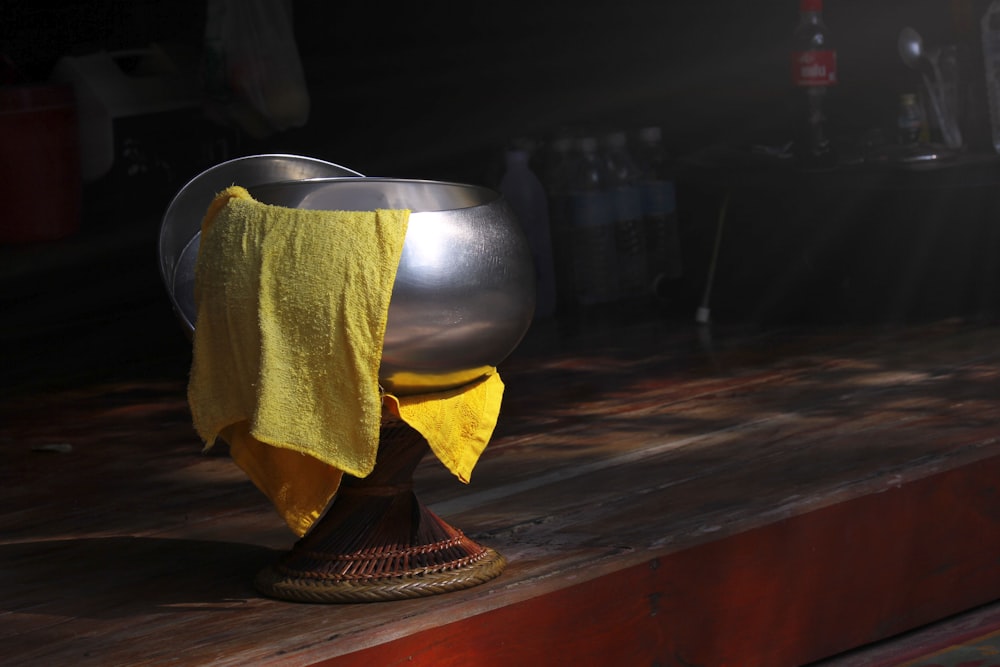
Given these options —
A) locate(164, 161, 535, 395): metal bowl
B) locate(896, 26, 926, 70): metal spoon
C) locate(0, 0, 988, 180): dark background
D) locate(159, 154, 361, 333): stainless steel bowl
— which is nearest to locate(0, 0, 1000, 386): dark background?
locate(0, 0, 988, 180): dark background

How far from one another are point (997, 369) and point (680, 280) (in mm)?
1276

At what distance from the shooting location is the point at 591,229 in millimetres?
4355

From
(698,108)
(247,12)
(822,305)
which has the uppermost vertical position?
(247,12)

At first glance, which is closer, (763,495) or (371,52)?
(763,495)

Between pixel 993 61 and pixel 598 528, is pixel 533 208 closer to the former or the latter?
pixel 993 61

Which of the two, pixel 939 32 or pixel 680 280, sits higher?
pixel 939 32

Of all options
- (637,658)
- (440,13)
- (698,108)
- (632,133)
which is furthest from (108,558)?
(440,13)

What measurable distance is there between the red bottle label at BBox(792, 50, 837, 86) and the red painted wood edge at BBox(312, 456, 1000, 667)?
1.77 meters

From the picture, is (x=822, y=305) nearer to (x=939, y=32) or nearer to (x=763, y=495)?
(x=939, y=32)

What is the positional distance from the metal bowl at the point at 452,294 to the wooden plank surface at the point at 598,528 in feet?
0.95

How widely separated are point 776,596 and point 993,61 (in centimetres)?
236

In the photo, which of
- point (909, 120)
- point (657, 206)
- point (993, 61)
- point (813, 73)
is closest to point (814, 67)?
point (813, 73)

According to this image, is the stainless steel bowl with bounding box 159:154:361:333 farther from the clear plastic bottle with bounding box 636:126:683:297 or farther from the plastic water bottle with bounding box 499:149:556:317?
the clear plastic bottle with bounding box 636:126:683:297

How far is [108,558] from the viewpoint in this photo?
2209mm
